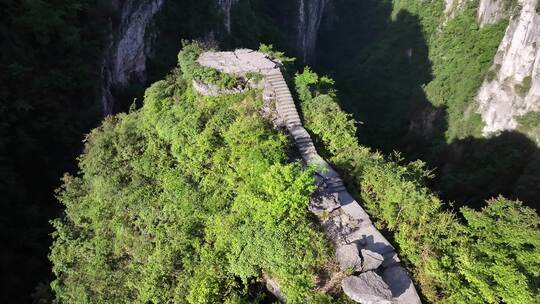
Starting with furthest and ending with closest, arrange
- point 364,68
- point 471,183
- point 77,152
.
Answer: point 364,68 < point 471,183 < point 77,152

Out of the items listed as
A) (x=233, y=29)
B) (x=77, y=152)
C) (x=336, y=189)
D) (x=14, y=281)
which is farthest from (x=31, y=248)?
(x=233, y=29)

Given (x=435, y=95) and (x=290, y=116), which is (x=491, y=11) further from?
(x=290, y=116)

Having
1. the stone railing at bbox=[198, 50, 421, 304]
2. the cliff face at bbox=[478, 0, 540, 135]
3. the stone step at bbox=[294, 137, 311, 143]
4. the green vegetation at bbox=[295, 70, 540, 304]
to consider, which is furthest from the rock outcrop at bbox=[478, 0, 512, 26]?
the green vegetation at bbox=[295, 70, 540, 304]

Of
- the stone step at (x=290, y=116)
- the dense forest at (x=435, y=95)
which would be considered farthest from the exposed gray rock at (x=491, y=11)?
the stone step at (x=290, y=116)

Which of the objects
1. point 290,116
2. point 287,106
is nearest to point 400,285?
point 290,116

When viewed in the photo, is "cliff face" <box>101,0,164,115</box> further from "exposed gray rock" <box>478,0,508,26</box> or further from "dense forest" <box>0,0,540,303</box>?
"exposed gray rock" <box>478,0,508,26</box>

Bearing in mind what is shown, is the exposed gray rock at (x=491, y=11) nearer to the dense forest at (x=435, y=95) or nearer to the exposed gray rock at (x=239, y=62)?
the dense forest at (x=435, y=95)

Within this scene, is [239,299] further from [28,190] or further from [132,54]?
[132,54]
